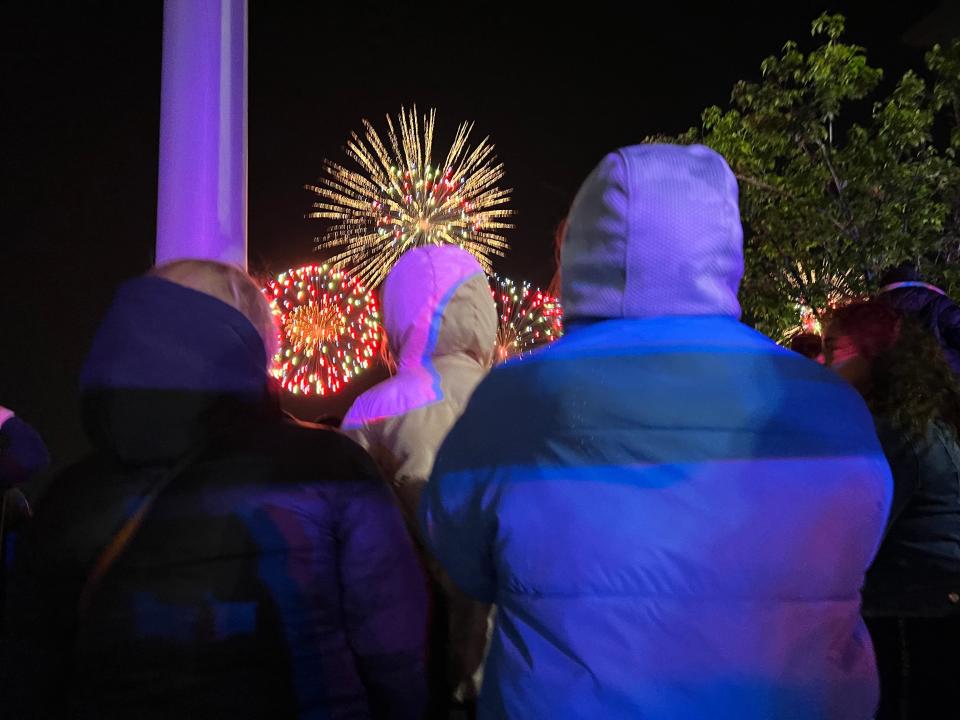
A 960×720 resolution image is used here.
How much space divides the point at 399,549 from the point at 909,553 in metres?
2.09

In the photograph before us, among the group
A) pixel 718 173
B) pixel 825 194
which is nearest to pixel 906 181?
pixel 825 194

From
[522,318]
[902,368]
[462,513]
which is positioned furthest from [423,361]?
[522,318]

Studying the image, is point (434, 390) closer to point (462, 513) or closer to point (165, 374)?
point (165, 374)

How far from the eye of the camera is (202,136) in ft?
16.0

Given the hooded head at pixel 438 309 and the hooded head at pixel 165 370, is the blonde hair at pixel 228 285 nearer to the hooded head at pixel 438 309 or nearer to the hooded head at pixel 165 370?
A: the hooded head at pixel 165 370

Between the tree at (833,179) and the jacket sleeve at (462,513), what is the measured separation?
35.9 ft

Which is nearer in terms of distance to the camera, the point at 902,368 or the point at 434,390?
the point at 434,390

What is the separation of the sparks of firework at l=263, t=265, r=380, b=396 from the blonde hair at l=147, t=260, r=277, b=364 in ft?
50.7

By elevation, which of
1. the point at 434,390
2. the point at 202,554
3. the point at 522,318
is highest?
the point at 434,390

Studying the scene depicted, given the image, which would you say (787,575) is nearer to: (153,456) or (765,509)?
(765,509)

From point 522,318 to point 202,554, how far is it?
87.9ft

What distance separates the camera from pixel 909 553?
3211mm

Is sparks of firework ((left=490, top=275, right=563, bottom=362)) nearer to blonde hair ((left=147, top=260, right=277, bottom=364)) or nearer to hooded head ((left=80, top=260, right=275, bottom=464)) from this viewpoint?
blonde hair ((left=147, top=260, right=277, bottom=364))

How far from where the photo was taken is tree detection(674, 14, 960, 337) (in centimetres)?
1152
